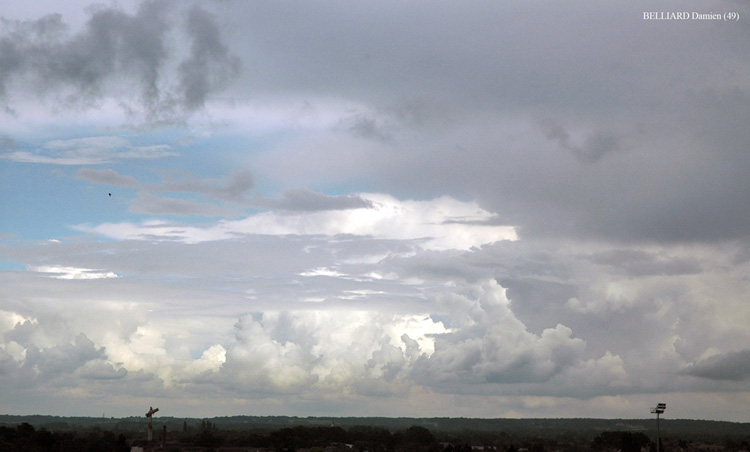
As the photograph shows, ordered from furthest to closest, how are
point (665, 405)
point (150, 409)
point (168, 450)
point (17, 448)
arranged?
1. point (168, 450)
2. point (17, 448)
3. point (665, 405)
4. point (150, 409)

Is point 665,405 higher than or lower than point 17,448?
higher

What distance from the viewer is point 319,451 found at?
19988 centimetres

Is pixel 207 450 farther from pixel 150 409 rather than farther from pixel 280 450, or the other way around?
pixel 150 409

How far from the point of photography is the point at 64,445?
613ft

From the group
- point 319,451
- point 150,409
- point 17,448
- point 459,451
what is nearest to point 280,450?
point 319,451

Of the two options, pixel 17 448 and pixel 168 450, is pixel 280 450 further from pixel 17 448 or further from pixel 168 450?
pixel 17 448

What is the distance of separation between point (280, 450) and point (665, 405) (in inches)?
3749

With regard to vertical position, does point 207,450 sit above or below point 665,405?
below

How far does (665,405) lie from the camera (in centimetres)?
13200

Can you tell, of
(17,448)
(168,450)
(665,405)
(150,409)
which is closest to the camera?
(150,409)

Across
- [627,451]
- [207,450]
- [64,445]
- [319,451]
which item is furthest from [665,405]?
[64,445]

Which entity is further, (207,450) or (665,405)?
(207,450)

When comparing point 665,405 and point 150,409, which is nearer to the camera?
point 150,409

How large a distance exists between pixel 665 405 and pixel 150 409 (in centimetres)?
7822
